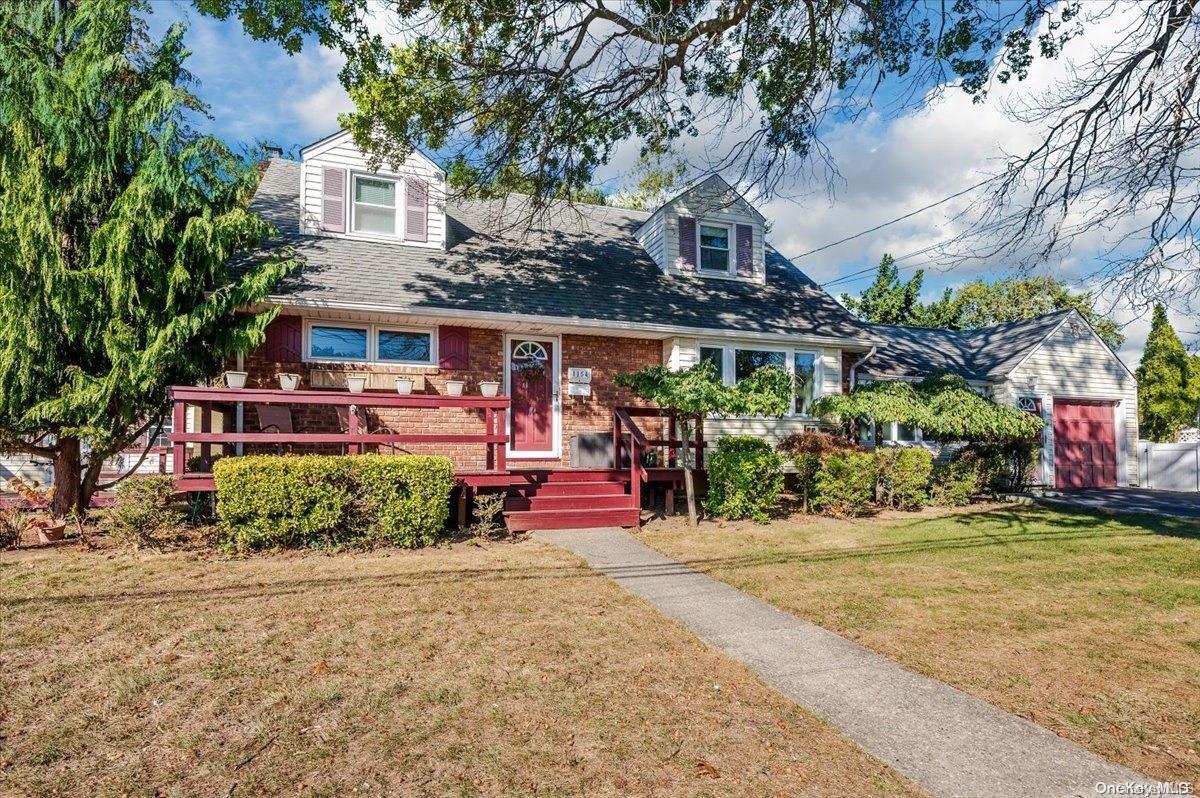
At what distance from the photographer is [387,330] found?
11070mm

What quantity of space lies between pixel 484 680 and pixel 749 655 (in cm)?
183

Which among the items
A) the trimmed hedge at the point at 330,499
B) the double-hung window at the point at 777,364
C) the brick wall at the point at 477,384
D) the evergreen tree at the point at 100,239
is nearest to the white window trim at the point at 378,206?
the brick wall at the point at 477,384

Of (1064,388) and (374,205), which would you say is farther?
(1064,388)

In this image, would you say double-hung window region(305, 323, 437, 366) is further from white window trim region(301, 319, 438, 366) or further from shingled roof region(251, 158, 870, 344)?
shingled roof region(251, 158, 870, 344)

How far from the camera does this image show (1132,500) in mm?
14109

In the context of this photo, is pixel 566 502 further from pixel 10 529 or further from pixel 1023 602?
pixel 10 529

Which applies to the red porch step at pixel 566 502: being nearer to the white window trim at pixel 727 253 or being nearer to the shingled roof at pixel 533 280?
the shingled roof at pixel 533 280

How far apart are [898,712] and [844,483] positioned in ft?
24.4

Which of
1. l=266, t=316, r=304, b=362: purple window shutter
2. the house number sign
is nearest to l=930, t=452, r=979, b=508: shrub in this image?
the house number sign

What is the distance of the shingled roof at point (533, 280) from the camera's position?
10.9 meters

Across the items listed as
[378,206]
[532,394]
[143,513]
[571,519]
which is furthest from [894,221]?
[143,513]

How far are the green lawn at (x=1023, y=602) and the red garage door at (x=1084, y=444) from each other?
7074mm

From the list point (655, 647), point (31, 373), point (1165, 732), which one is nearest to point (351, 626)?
point (655, 647)

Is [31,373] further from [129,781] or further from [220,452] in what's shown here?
[129,781]
